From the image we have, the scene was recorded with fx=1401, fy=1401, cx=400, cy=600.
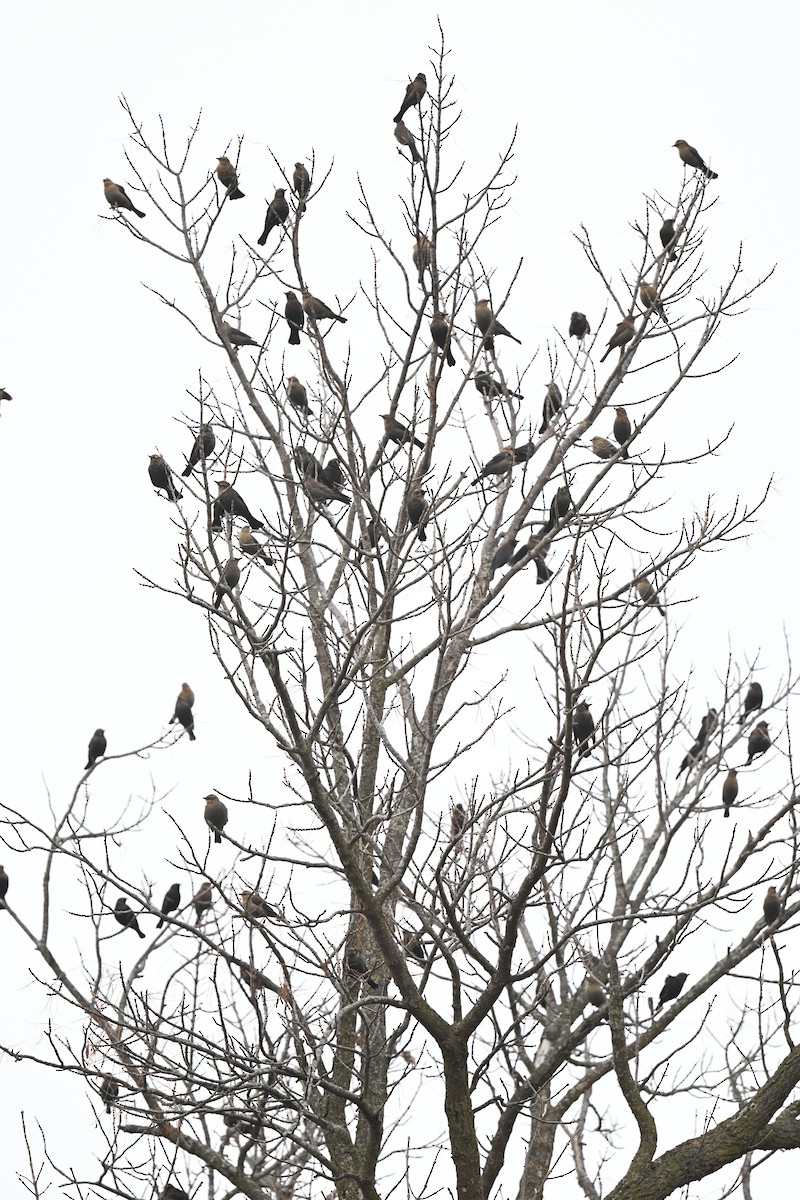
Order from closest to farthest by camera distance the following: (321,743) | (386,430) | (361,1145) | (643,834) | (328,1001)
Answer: (321,743)
(361,1145)
(328,1001)
(386,430)
(643,834)

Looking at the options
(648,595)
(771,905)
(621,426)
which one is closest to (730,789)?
(771,905)

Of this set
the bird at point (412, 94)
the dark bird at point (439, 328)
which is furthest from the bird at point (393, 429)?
the bird at point (412, 94)

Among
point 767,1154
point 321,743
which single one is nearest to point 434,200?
point 321,743

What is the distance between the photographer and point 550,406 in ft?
27.3

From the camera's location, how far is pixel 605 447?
8547mm

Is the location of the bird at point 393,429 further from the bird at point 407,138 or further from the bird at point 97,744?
the bird at point 97,744

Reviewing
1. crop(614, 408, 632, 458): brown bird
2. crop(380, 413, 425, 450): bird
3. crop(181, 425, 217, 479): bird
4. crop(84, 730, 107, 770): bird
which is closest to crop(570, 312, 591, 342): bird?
crop(614, 408, 632, 458): brown bird

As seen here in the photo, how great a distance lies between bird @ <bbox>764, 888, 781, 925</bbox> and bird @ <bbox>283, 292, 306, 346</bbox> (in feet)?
13.6

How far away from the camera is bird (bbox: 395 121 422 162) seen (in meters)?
7.00

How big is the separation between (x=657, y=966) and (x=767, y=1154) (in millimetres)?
787

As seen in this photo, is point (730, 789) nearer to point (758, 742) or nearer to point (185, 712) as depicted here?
point (758, 742)

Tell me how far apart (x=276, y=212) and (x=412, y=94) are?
137 centimetres

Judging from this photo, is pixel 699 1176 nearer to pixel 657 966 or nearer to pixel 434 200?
pixel 657 966

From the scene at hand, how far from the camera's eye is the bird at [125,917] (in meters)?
6.43
